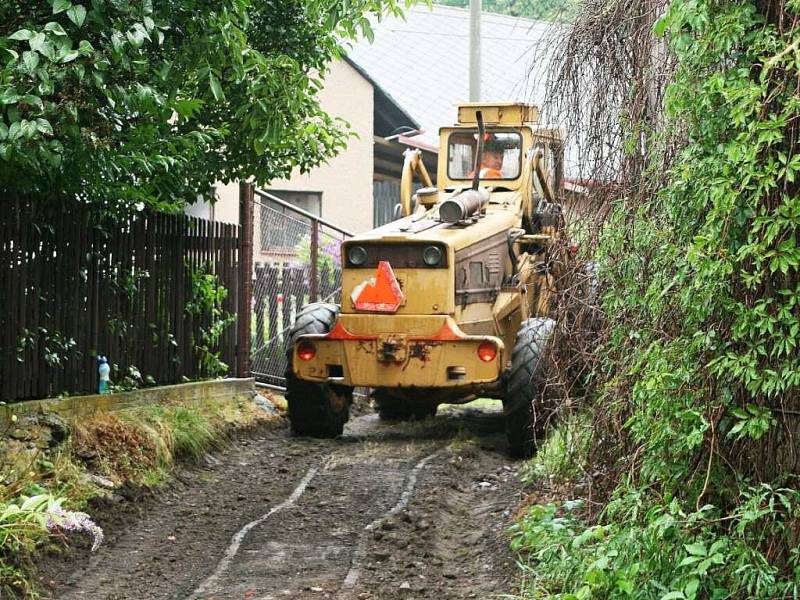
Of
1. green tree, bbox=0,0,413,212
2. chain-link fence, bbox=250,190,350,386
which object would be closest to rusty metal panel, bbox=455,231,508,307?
green tree, bbox=0,0,413,212

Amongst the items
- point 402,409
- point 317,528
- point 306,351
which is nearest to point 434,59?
point 402,409

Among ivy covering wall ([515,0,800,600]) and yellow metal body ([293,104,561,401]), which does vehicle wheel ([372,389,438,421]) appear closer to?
yellow metal body ([293,104,561,401])

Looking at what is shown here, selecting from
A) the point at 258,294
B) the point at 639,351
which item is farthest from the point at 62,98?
the point at 258,294

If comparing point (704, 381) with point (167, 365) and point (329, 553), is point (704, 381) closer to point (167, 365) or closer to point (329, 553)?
point (329, 553)

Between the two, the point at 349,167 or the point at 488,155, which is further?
the point at 349,167

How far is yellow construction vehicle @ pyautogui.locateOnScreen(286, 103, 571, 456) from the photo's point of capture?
1011cm

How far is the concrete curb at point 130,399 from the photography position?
8.66 meters

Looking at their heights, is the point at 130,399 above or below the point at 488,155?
below

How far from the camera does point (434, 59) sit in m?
33.0

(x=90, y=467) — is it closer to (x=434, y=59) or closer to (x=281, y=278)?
(x=281, y=278)

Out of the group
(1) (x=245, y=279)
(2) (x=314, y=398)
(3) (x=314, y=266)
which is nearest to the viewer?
(2) (x=314, y=398)

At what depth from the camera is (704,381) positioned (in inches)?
199

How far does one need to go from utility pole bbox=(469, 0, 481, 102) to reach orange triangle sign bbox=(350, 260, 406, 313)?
701cm

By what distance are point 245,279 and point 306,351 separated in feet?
8.74
